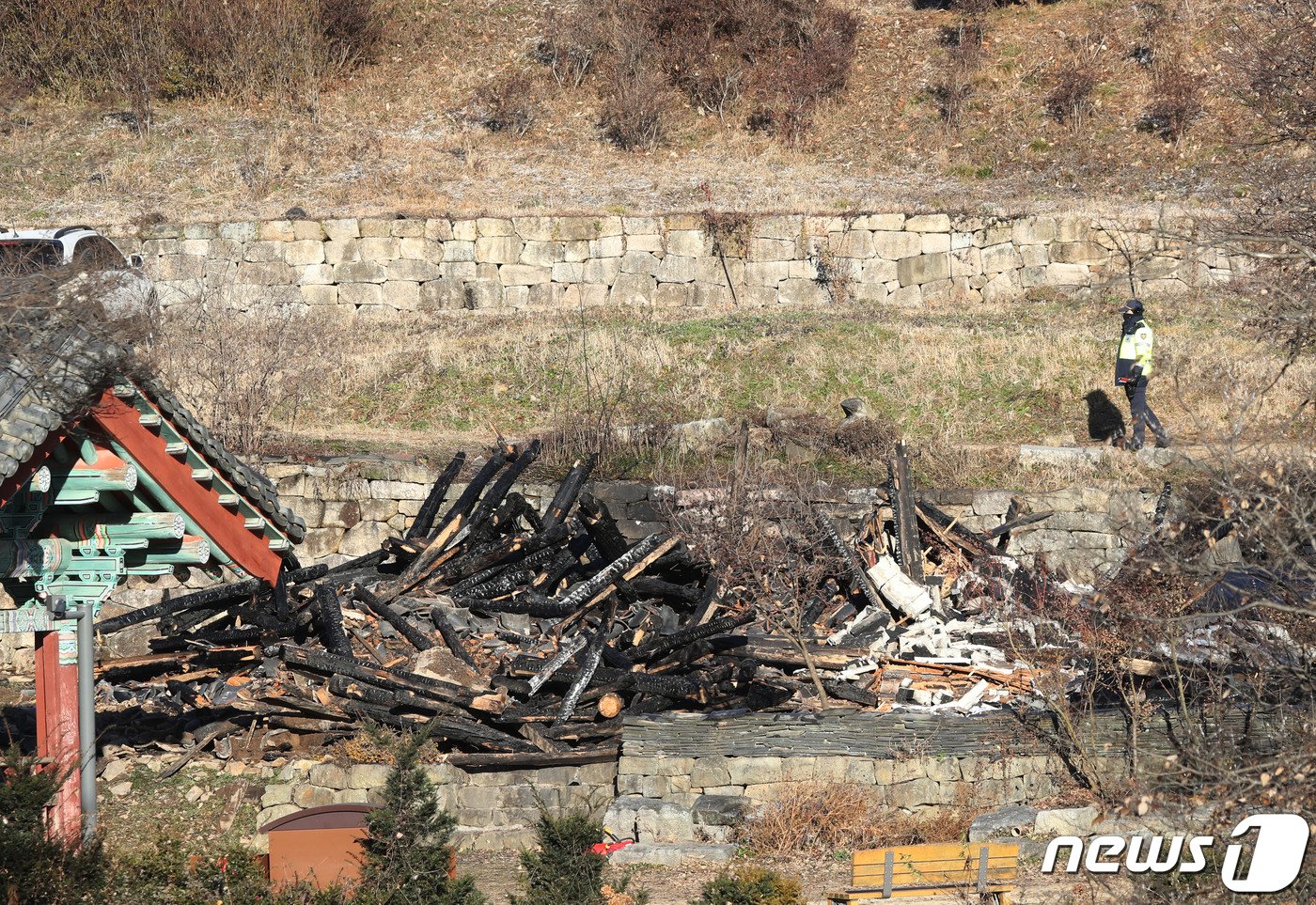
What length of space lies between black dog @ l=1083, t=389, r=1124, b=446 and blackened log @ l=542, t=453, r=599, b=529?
644cm

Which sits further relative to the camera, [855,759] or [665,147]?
[665,147]

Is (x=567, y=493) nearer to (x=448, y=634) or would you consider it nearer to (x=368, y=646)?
(x=448, y=634)

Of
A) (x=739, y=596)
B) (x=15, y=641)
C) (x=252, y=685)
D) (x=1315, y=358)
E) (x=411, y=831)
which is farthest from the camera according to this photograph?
(x=1315, y=358)

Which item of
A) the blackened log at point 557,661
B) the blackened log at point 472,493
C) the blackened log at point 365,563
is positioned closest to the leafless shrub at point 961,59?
the blackened log at point 472,493

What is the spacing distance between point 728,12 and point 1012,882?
23908 mm

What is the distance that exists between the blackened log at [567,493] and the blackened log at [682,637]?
2403mm

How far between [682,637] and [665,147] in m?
17.2

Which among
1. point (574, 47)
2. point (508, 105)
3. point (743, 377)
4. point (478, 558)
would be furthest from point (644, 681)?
point (574, 47)

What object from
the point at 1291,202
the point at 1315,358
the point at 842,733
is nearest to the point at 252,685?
the point at 842,733

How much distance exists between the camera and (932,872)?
8625 mm

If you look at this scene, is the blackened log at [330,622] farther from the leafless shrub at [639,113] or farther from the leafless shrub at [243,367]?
the leafless shrub at [639,113]

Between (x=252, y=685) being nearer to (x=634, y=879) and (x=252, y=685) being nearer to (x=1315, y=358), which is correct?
(x=634, y=879)

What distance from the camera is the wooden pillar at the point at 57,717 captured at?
8641 mm

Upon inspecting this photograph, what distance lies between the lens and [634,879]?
9.55m
